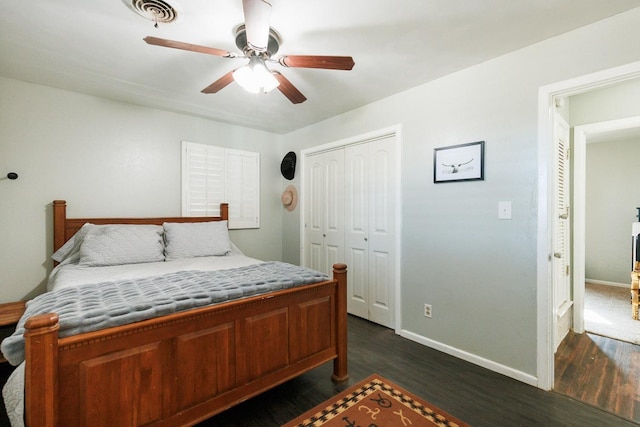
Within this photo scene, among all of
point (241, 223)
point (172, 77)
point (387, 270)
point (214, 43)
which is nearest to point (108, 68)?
point (172, 77)

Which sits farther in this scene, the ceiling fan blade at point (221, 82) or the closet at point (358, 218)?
the closet at point (358, 218)

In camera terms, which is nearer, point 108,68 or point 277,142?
point 108,68

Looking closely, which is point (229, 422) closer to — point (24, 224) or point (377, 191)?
point (377, 191)

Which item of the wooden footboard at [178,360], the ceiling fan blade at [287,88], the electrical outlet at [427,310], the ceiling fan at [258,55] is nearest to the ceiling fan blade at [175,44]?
the ceiling fan at [258,55]

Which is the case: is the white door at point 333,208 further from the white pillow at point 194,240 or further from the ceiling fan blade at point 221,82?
the ceiling fan blade at point 221,82

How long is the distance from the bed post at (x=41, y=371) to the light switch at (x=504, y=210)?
8.62 ft

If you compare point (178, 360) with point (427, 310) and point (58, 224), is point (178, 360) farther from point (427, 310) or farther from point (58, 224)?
point (58, 224)

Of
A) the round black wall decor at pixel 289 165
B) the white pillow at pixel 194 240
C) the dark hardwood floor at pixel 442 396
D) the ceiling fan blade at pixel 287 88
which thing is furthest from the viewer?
the round black wall decor at pixel 289 165

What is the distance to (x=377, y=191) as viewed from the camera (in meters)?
3.07

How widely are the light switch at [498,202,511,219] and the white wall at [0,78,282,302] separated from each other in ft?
10.8

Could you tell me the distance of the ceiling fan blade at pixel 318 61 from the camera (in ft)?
5.51

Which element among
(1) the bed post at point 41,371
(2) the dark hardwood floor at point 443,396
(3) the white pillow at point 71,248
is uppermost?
(3) the white pillow at point 71,248

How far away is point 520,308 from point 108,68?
370 centimetres

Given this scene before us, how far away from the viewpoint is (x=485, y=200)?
2.25 metres
